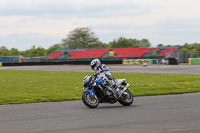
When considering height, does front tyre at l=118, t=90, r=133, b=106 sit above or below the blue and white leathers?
below

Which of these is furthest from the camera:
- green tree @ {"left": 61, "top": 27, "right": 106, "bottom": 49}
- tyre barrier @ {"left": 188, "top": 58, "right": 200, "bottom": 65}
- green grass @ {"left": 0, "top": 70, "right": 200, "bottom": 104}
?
green tree @ {"left": 61, "top": 27, "right": 106, "bottom": 49}

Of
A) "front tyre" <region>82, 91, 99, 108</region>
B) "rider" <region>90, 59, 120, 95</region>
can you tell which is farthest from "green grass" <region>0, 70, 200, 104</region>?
"rider" <region>90, 59, 120, 95</region>

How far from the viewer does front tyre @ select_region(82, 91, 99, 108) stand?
936 cm

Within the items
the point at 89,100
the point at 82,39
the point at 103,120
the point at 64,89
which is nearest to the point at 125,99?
the point at 89,100

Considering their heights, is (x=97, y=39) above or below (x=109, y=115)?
above

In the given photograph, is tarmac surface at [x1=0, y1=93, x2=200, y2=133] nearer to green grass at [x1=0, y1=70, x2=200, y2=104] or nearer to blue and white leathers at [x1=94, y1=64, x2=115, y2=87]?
blue and white leathers at [x1=94, y1=64, x2=115, y2=87]

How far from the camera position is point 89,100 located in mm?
9477

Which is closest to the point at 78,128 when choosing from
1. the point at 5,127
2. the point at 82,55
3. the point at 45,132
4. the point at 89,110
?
the point at 45,132

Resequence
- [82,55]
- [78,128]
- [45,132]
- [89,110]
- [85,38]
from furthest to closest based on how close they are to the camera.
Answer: [85,38], [82,55], [89,110], [78,128], [45,132]

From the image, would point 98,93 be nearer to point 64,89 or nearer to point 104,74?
point 104,74

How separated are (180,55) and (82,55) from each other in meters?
25.5

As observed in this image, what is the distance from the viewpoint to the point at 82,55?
71750mm

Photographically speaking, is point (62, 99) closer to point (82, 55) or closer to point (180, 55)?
point (180, 55)

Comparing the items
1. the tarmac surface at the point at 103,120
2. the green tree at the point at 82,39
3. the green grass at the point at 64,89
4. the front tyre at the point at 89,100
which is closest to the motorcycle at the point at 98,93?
the front tyre at the point at 89,100
